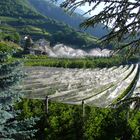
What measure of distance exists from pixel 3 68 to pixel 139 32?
387 centimetres

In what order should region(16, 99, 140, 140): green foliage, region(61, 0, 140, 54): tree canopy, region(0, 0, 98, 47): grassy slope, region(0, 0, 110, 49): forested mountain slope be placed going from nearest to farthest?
1. region(61, 0, 140, 54): tree canopy
2. region(16, 99, 140, 140): green foliage
3. region(0, 0, 110, 49): forested mountain slope
4. region(0, 0, 98, 47): grassy slope

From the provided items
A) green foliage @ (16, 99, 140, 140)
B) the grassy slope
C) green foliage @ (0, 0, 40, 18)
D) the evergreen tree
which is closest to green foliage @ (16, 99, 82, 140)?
green foliage @ (16, 99, 140, 140)

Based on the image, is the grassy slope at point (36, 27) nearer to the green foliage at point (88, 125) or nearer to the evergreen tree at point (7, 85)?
the green foliage at point (88, 125)

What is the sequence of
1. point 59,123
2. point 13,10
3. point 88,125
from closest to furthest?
1. point 88,125
2. point 59,123
3. point 13,10

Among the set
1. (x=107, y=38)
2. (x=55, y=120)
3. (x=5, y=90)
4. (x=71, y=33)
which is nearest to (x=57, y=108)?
(x=55, y=120)

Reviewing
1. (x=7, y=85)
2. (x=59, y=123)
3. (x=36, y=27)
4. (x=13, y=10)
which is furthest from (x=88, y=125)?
(x=13, y=10)

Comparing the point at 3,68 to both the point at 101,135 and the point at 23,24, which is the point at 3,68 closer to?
the point at 101,135

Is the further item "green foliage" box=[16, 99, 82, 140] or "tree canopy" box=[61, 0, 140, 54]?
"green foliage" box=[16, 99, 82, 140]

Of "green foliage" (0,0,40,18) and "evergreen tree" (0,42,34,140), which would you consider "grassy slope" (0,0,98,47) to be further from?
"evergreen tree" (0,42,34,140)

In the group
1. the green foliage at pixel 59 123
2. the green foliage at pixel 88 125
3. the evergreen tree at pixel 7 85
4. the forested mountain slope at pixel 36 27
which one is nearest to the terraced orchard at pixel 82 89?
the green foliage at pixel 88 125

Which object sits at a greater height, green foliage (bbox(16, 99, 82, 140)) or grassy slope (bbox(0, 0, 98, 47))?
grassy slope (bbox(0, 0, 98, 47))

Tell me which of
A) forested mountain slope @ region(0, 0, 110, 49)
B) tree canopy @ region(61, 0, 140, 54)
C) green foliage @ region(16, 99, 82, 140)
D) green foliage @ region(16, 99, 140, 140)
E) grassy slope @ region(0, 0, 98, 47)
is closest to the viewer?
tree canopy @ region(61, 0, 140, 54)

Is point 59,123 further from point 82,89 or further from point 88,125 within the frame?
point 82,89

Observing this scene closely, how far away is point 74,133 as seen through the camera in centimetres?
1361
